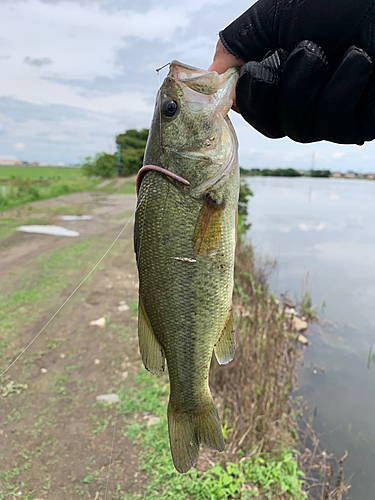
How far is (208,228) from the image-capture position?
1.65 metres

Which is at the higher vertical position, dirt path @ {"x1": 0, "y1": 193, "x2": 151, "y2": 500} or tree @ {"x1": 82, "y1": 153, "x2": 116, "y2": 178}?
tree @ {"x1": 82, "y1": 153, "x2": 116, "y2": 178}

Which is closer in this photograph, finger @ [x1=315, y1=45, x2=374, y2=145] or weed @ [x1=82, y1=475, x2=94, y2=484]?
finger @ [x1=315, y1=45, x2=374, y2=145]

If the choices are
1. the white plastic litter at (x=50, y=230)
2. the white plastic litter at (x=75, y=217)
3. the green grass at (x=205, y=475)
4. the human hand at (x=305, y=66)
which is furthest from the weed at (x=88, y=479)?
the white plastic litter at (x=75, y=217)

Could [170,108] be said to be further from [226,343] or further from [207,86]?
[226,343]

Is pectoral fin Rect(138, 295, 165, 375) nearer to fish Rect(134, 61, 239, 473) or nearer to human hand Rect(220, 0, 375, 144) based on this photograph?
fish Rect(134, 61, 239, 473)

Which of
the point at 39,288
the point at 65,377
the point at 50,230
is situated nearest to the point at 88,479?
the point at 65,377

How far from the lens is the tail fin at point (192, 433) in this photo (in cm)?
168

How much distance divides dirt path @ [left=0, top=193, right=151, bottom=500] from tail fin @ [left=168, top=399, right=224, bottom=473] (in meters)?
1.95

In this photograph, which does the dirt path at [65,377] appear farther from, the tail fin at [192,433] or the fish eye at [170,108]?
the fish eye at [170,108]

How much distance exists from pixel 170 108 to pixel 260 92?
0.45 m

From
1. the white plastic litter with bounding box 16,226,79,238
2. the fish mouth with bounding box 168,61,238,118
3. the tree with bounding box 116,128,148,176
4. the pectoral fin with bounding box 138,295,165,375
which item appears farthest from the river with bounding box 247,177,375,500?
the tree with bounding box 116,128,148,176

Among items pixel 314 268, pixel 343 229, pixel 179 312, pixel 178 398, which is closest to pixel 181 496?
pixel 178 398

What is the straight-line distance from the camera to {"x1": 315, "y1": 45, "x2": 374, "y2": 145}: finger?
1421mm

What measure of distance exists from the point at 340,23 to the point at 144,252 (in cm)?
124
